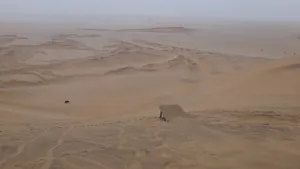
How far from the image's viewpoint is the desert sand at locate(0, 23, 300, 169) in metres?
4.04

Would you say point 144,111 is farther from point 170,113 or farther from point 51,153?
point 51,153

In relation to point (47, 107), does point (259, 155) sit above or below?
above

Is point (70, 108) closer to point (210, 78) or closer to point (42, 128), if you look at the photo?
point (42, 128)

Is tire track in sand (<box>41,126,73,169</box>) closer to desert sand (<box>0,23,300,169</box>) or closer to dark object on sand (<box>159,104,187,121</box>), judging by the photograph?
desert sand (<box>0,23,300,169</box>)

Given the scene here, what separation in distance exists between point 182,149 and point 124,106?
387 cm

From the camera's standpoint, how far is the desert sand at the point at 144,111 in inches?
159

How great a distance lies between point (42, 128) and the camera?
5.55 m

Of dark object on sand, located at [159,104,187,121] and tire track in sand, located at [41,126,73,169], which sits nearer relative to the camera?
tire track in sand, located at [41,126,73,169]

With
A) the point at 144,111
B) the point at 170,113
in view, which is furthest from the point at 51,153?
the point at 144,111

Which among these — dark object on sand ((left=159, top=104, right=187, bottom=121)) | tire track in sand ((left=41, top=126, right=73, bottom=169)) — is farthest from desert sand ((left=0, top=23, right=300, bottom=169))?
dark object on sand ((left=159, top=104, right=187, bottom=121))

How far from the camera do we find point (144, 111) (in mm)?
7367

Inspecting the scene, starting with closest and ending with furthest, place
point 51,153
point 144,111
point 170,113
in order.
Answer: point 51,153 → point 170,113 → point 144,111

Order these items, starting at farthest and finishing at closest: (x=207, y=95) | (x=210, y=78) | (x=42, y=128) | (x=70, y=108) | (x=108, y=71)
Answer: (x=108, y=71) < (x=210, y=78) < (x=207, y=95) < (x=70, y=108) < (x=42, y=128)

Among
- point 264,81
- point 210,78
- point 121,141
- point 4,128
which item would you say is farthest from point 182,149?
point 210,78
